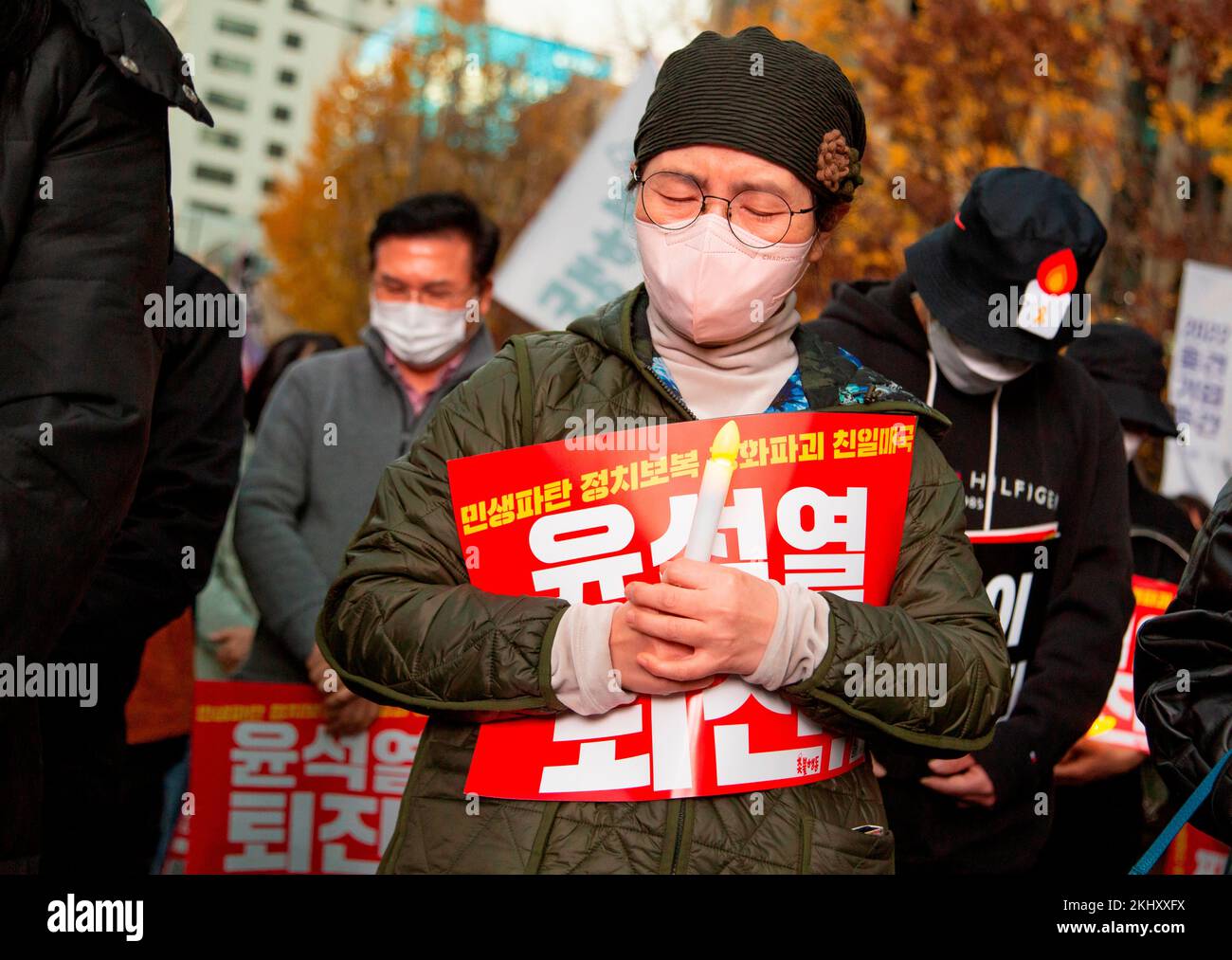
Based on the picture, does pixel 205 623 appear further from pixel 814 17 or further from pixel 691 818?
pixel 814 17

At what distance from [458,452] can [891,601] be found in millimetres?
730

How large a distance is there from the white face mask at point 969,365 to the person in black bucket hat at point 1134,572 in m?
1.19

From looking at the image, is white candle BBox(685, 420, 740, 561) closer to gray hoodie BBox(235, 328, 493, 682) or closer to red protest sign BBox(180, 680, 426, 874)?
red protest sign BBox(180, 680, 426, 874)

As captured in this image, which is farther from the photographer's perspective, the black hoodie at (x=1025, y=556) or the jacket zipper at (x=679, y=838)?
the black hoodie at (x=1025, y=556)

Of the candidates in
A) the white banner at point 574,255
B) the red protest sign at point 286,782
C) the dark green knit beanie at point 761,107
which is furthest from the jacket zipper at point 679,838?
the white banner at point 574,255

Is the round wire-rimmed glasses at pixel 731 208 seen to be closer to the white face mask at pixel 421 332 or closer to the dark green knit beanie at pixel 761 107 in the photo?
the dark green knit beanie at pixel 761 107

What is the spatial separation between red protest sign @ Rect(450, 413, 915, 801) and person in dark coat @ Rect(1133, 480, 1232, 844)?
442mm

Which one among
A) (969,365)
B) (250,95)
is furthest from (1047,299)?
(250,95)

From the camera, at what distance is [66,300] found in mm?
2232

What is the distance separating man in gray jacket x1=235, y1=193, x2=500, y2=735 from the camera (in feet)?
15.5

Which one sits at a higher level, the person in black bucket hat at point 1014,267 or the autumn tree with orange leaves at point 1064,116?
the autumn tree with orange leaves at point 1064,116

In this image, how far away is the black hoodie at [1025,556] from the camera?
12.2 ft

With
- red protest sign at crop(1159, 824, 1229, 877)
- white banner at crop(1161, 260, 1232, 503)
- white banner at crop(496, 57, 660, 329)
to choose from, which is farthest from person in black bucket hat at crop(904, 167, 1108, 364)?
white banner at crop(1161, 260, 1232, 503)
